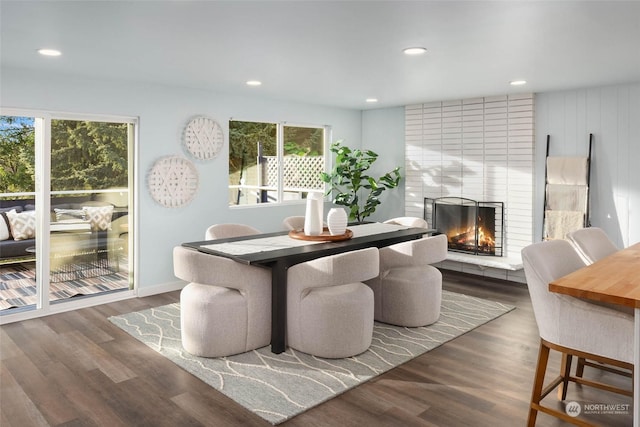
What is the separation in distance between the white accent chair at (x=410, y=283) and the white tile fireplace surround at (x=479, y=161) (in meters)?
1.78

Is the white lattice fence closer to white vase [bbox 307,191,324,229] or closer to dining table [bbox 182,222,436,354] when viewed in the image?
dining table [bbox 182,222,436,354]

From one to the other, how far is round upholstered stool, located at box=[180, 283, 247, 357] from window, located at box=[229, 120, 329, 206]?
2.60m

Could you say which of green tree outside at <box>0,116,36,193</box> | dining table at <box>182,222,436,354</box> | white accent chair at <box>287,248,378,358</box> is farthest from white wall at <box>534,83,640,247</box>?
green tree outside at <box>0,116,36,193</box>

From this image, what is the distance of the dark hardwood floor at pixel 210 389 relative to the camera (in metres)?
2.66

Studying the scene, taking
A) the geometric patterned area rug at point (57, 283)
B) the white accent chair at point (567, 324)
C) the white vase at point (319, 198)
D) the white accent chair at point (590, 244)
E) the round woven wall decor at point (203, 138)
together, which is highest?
the round woven wall decor at point (203, 138)

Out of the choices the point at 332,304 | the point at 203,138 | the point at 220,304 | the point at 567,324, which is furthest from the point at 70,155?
the point at 567,324

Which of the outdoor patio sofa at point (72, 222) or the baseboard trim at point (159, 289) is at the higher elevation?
the outdoor patio sofa at point (72, 222)

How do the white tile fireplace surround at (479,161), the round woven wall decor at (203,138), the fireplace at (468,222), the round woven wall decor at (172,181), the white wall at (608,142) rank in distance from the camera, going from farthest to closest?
the fireplace at (468,222) → the white tile fireplace surround at (479,161) → the round woven wall decor at (203,138) → the round woven wall decor at (172,181) → the white wall at (608,142)

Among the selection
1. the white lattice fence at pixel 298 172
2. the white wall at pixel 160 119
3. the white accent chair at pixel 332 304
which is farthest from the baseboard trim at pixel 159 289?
the white accent chair at pixel 332 304

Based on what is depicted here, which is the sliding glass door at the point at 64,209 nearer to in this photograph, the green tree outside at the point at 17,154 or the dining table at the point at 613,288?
the green tree outside at the point at 17,154

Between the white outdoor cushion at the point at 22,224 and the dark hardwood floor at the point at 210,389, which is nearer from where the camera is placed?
the dark hardwood floor at the point at 210,389

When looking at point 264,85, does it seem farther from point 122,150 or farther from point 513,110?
point 513,110

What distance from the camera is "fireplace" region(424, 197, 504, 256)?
6.04 metres

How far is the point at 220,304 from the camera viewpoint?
3.46 m
